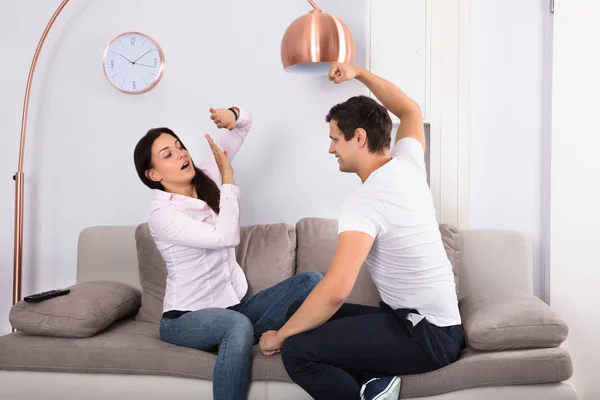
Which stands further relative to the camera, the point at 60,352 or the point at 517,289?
the point at 517,289

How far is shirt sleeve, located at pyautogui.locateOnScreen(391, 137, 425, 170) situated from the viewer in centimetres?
220

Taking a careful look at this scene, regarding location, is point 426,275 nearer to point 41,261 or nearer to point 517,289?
point 517,289

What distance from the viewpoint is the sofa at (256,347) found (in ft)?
6.55

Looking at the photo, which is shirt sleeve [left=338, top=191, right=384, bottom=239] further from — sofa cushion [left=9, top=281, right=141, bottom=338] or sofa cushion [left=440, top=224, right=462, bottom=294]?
sofa cushion [left=9, top=281, right=141, bottom=338]

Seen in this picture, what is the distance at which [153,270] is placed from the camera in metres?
2.73

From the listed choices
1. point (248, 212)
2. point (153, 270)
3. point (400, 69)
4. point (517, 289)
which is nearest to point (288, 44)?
point (400, 69)

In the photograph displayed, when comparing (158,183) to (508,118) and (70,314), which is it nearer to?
(70,314)

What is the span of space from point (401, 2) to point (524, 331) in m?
1.64

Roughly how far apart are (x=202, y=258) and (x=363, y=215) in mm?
777

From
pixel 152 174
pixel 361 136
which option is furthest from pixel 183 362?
pixel 361 136

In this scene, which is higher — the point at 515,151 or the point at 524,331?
the point at 515,151

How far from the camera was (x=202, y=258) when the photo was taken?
2.39 m

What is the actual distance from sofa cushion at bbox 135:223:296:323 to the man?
0.65 meters

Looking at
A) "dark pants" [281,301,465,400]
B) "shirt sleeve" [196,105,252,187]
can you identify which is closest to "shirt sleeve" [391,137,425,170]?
"dark pants" [281,301,465,400]
